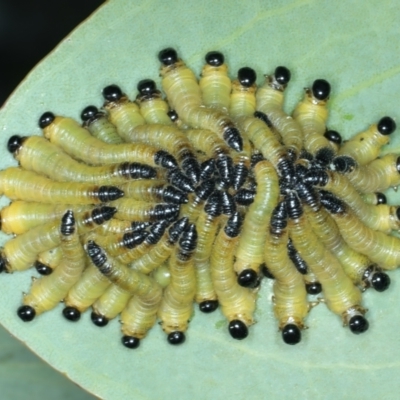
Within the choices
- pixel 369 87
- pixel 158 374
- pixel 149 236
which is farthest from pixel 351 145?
pixel 158 374

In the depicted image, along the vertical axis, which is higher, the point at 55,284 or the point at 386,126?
the point at 386,126

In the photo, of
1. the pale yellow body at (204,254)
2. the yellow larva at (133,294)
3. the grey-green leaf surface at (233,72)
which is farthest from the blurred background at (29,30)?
the pale yellow body at (204,254)

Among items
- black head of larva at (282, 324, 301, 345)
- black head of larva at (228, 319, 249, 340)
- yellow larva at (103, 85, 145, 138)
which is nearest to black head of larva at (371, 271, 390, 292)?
black head of larva at (282, 324, 301, 345)

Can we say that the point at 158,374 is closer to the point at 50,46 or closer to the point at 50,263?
the point at 50,263

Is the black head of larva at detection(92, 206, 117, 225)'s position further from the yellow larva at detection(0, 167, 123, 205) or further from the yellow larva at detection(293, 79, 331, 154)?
the yellow larva at detection(293, 79, 331, 154)

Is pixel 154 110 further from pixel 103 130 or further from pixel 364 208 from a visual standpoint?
pixel 364 208

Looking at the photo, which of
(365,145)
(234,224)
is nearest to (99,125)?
(234,224)
